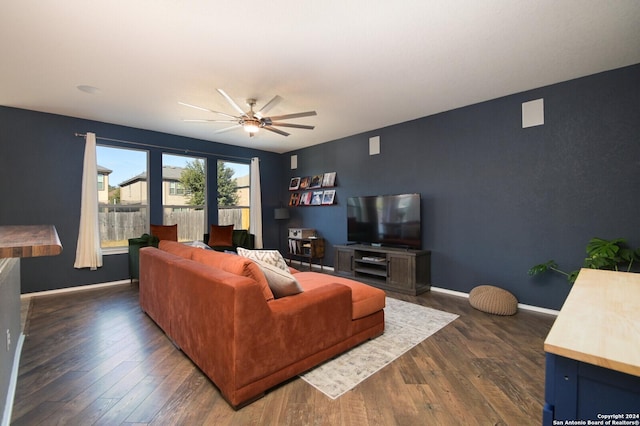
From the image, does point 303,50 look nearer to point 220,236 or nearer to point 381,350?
point 381,350

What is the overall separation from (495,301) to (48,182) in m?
6.33

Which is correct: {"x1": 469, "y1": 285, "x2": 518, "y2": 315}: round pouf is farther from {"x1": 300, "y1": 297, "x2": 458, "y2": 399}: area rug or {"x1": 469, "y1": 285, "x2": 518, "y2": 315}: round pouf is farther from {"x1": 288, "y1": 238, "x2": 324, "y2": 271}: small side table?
{"x1": 288, "y1": 238, "x2": 324, "y2": 271}: small side table

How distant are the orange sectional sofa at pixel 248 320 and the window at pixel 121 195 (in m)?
2.89

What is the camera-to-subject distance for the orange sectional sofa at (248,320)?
1774 mm

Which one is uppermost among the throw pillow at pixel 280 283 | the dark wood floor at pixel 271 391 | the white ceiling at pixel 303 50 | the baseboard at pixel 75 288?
the white ceiling at pixel 303 50

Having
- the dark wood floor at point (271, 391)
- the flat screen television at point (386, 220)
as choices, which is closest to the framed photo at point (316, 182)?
the flat screen television at point (386, 220)

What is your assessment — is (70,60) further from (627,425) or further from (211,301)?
(627,425)

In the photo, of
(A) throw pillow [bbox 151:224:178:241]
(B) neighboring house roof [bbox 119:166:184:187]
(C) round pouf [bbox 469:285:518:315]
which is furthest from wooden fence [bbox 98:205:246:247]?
(C) round pouf [bbox 469:285:518:315]

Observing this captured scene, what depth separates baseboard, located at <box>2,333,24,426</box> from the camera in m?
1.61

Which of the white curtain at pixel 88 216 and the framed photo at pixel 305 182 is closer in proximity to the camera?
the white curtain at pixel 88 216

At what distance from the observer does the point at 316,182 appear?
6.27 m

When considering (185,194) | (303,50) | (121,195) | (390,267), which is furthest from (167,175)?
(390,267)

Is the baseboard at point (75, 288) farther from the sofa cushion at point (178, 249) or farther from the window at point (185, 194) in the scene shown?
the sofa cushion at point (178, 249)

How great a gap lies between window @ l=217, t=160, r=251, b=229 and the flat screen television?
2.58 m
